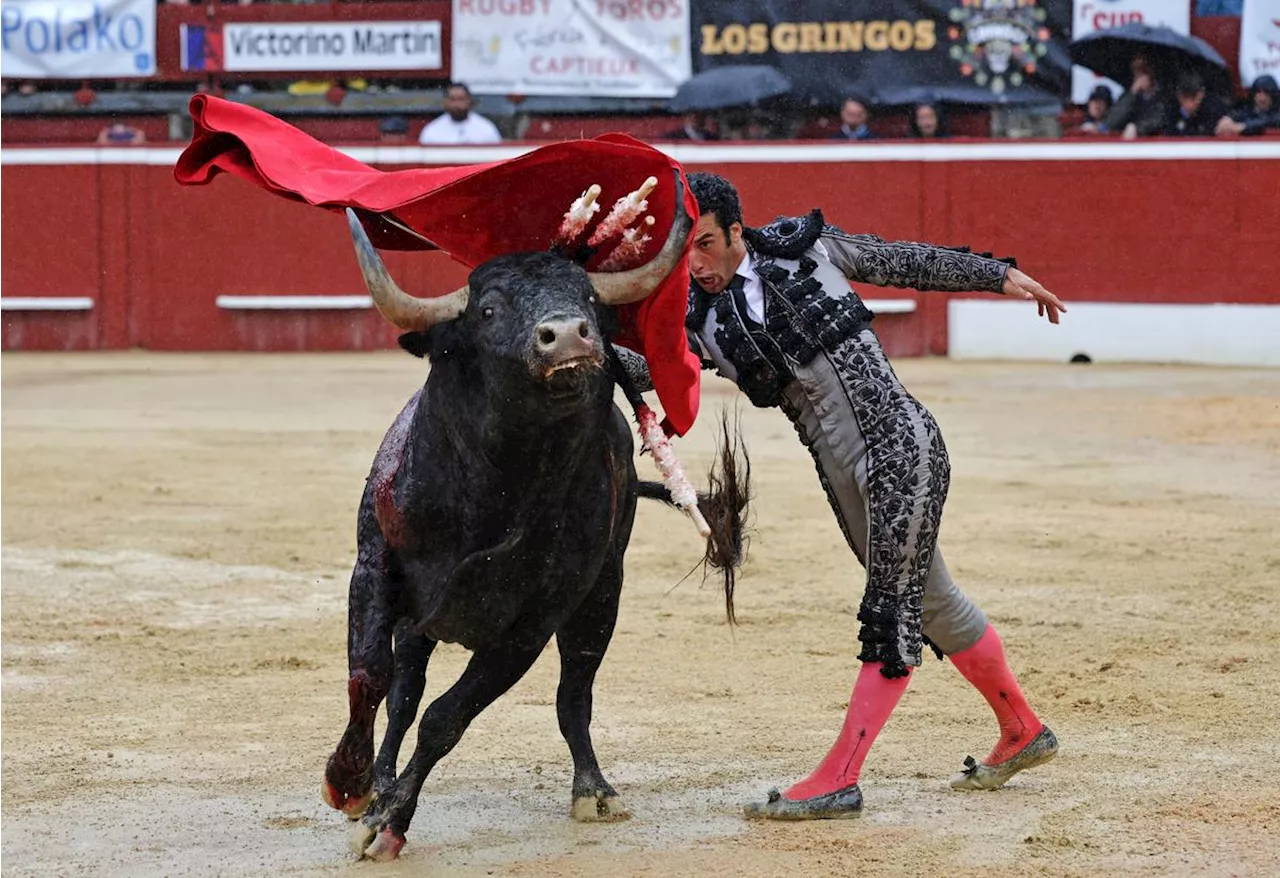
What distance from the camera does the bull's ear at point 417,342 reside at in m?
2.97

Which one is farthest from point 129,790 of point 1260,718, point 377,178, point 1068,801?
point 1260,718

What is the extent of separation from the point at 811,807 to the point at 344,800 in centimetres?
75

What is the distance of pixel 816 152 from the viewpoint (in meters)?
12.2

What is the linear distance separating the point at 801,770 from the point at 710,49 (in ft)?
30.0

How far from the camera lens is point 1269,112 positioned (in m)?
11.4

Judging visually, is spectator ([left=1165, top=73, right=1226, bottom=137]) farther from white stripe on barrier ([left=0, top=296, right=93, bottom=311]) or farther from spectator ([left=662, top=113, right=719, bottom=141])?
white stripe on barrier ([left=0, top=296, right=93, bottom=311])

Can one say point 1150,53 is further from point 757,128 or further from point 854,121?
point 757,128

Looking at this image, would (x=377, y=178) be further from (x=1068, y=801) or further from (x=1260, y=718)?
(x=1260, y=718)

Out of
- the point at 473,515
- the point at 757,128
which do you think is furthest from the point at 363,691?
the point at 757,128

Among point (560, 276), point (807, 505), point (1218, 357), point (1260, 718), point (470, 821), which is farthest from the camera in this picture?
point (1218, 357)

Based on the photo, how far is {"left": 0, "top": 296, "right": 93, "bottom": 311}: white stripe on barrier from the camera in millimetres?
12938

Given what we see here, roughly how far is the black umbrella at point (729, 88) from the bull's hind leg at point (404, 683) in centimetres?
909

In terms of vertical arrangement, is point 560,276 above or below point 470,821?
above

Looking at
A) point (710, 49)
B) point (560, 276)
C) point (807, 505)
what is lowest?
point (807, 505)
